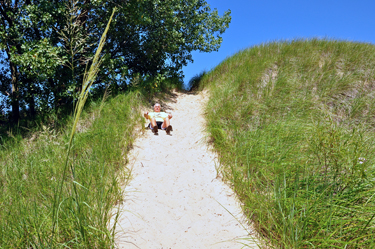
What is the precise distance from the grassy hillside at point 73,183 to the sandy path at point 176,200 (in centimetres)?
34

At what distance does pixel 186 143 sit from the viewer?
625cm

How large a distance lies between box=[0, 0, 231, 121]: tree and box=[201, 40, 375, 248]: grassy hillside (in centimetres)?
249

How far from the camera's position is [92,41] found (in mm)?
7738

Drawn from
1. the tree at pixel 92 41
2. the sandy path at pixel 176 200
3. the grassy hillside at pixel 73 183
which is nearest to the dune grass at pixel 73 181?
the grassy hillside at pixel 73 183

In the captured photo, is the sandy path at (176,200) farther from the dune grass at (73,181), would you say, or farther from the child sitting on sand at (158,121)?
the dune grass at (73,181)

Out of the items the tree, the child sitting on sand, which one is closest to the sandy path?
Result: the child sitting on sand

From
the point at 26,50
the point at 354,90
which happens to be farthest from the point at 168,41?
the point at 354,90

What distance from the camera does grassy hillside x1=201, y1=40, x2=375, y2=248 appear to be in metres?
2.59

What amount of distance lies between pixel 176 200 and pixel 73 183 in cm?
270

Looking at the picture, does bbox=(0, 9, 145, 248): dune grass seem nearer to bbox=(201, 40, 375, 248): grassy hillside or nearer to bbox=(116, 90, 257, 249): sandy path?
bbox=(116, 90, 257, 249): sandy path

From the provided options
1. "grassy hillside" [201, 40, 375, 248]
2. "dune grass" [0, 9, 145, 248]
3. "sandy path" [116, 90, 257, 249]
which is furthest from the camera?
"sandy path" [116, 90, 257, 249]

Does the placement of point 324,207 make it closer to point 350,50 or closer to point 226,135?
point 226,135

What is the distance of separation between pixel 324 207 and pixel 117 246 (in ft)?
8.92

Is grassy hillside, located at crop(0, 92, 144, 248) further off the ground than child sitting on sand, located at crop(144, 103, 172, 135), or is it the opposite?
child sitting on sand, located at crop(144, 103, 172, 135)
